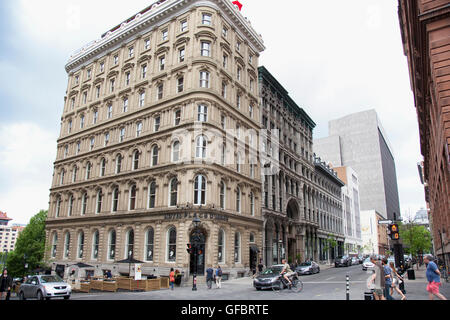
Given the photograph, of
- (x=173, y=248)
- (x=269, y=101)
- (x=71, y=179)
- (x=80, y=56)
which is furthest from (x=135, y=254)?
(x=80, y=56)

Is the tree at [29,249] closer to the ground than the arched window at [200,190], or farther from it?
closer to the ground

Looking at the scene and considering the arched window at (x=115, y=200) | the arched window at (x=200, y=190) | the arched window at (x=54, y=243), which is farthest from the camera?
the arched window at (x=54, y=243)

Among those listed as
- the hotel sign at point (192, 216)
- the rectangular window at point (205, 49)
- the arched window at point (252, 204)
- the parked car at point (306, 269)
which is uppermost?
the rectangular window at point (205, 49)

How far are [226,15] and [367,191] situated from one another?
138m

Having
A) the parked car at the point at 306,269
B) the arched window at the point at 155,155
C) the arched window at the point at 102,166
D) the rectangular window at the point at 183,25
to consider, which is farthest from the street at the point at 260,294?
the rectangular window at the point at 183,25

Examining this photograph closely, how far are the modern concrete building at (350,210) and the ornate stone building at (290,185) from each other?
1636cm

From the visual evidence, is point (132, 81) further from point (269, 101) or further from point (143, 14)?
point (269, 101)

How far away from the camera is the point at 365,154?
160750 mm

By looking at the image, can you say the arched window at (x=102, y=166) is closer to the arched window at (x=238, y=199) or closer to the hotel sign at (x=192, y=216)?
the hotel sign at (x=192, y=216)

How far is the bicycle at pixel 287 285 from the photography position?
68.1ft

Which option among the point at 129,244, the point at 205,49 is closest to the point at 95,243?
the point at 129,244

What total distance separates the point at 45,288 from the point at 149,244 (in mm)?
16014

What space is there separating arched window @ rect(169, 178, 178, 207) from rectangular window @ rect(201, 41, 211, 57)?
560 inches

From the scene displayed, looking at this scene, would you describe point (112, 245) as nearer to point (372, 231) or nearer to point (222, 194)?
point (222, 194)
